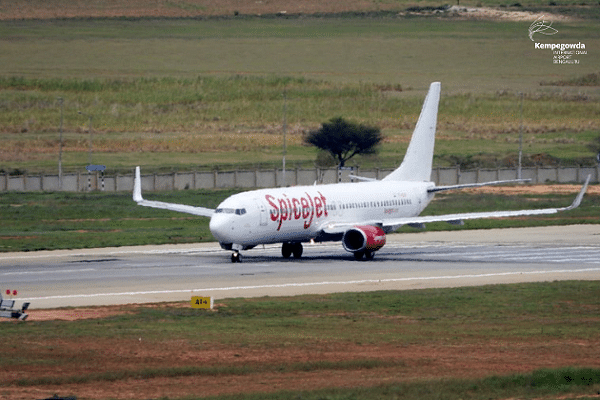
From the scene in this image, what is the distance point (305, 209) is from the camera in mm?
59438

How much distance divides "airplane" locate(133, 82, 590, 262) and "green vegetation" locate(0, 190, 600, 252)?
712 centimetres

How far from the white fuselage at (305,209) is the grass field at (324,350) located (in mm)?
12442

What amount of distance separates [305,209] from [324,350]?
2675 centimetres

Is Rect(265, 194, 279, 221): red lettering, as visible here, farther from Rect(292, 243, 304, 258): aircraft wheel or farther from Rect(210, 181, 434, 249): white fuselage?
Rect(292, 243, 304, 258): aircraft wheel

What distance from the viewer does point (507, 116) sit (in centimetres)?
18162

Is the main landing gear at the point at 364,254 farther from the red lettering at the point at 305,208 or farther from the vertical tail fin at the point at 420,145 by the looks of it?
the vertical tail fin at the point at 420,145

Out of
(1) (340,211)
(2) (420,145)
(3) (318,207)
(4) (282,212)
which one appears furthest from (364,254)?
(2) (420,145)

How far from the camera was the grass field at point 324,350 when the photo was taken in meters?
27.9

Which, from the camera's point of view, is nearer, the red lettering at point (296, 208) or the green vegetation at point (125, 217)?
the red lettering at point (296, 208)

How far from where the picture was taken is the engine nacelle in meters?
59.2

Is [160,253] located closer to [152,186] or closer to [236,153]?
[152,186]

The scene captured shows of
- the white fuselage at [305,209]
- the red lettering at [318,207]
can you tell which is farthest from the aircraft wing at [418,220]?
the red lettering at [318,207]

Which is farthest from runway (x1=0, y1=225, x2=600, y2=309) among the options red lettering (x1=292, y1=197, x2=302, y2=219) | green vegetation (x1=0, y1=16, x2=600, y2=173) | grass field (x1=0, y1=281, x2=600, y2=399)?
green vegetation (x1=0, y1=16, x2=600, y2=173)

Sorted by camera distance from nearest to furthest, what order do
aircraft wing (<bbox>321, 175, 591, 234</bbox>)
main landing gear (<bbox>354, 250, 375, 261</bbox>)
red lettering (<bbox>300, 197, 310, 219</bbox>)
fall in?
1. red lettering (<bbox>300, 197, 310, 219</bbox>)
2. main landing gear (<bbox>354, 250, 375, 261</bbox>)
3. aircraft wing (<bbox>321, 175, 591, 234</bbox>)
